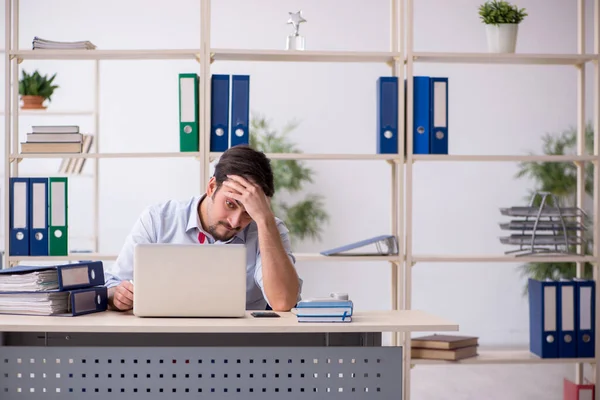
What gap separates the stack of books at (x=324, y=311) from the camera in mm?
1952

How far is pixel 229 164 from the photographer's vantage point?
2.50m

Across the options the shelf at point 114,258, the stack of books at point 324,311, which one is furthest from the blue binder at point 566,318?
the stack of books at point 324,311

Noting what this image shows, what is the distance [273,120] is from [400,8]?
2.95 meters

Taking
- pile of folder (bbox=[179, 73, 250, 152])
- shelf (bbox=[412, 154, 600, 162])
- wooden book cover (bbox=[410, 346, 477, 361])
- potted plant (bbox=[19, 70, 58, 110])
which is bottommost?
wooden book cover (bbox=[410, 346, 477, 361])

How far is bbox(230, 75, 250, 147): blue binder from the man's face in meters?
0.88

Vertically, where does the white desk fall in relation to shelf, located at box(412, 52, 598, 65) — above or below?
below

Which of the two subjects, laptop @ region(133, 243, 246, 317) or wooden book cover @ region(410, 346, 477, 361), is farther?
wooden book cover @ region(410, 346, 477, 361)

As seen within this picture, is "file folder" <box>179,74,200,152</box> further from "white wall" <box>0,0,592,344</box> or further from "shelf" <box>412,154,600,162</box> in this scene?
"white wall" <box>0,0,592,344</box>

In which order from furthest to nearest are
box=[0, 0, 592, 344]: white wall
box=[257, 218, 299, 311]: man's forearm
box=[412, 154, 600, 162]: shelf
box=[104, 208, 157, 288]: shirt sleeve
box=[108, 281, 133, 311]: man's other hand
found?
box=[0, 0, 592, 344]: white wall < box=[412, 154, 600, 162]: shelf < box=[104, 208, 157, 288]: shirt sleeve < box=[257, 218, 299, 311]: man's forearm < box=[108, 281, 133, 311]: man's other hand

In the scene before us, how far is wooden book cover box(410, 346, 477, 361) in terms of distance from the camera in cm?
351

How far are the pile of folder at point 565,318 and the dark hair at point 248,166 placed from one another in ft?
5.40

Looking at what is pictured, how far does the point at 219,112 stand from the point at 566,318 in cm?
184

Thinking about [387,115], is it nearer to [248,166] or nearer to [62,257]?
[248,166]

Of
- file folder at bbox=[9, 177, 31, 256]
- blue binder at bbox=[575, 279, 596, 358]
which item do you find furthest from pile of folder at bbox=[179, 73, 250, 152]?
blue binder at bbox=[575, 279, 596, 358]
